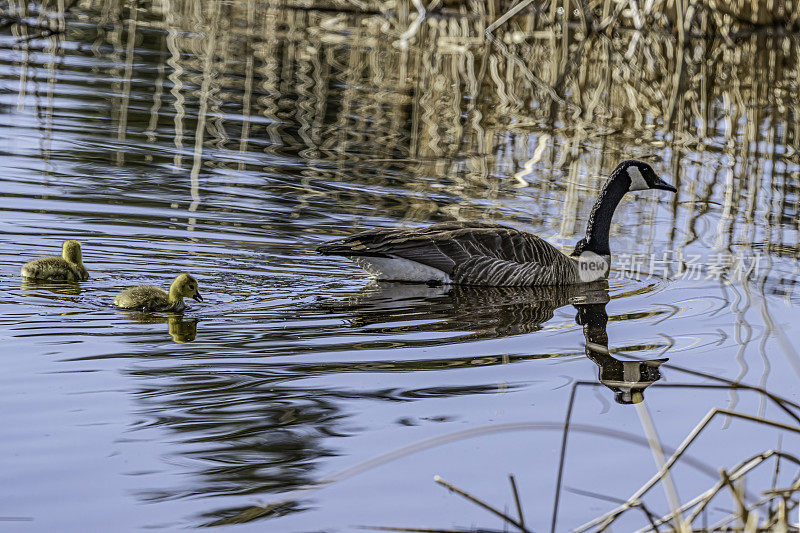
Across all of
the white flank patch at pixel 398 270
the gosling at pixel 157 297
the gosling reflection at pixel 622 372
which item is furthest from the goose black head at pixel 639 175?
the gosling at pixel 157 297

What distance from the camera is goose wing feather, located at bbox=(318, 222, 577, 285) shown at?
8.42m

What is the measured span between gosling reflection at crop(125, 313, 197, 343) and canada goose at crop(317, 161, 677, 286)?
4.97 ft

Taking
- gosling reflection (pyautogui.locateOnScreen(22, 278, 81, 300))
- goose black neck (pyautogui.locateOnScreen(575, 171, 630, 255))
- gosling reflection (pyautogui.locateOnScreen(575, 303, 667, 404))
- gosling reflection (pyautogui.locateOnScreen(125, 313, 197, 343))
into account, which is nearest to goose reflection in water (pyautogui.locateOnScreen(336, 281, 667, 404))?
gosling reflection (pyautogui.locateOnScreen(575, 303, 667, 404))

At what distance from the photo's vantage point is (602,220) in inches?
362

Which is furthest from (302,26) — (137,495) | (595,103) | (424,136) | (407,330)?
(137,495)

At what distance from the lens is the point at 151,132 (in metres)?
12.8

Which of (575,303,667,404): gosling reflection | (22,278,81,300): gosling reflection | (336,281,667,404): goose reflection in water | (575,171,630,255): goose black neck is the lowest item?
(575,303,667,404): gosling reflection

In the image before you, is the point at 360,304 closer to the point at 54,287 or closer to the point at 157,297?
the point at 157,297

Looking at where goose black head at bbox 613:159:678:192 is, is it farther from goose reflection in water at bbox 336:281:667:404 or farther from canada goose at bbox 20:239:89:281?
canada goose at bbox 20:239:89:281

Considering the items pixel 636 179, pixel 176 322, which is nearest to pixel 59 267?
pixel 176 322

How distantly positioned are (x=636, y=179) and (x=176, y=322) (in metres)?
4.30

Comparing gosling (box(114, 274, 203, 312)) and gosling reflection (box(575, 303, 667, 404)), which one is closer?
gosling reflection (box(575, 303, 667, 404))

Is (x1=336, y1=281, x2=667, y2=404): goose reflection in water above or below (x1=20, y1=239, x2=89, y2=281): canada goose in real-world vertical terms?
below

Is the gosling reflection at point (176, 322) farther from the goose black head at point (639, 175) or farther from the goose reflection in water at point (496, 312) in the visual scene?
the goose black head at point (639, 175)
